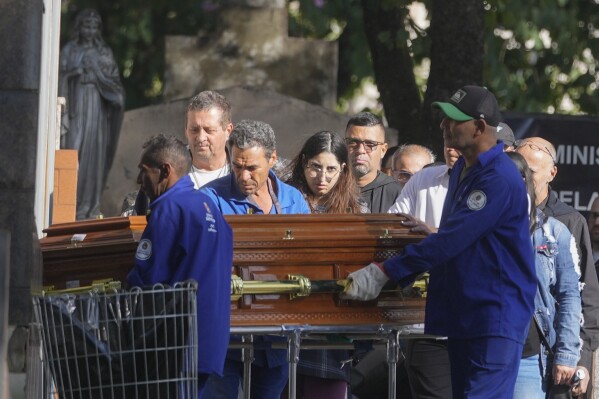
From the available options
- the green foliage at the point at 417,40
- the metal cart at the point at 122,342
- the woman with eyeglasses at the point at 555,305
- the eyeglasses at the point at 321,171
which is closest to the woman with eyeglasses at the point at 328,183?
the eyeglasses at the point at 321,171

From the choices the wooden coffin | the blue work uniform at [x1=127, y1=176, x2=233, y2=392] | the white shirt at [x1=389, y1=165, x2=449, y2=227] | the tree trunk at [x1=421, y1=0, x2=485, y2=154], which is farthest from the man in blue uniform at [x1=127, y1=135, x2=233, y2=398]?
the tree trunk at [x1=421, y1=0, x2=485, y2=154]

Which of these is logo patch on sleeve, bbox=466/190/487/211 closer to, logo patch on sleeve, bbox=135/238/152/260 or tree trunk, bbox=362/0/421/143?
logo patch on sleeve, bbox=135/238/152/260

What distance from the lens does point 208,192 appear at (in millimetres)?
7898

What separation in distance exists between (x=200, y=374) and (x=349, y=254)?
1.17 m

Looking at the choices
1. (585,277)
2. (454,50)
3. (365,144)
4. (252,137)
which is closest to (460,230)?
(252,137)

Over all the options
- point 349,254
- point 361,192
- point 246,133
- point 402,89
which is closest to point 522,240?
point 349,254

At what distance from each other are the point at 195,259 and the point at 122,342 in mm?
505

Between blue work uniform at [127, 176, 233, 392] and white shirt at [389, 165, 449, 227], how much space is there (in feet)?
7.53

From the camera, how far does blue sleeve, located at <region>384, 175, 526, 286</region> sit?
278 inches

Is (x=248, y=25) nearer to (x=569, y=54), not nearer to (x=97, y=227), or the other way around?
(x=569, y=54)

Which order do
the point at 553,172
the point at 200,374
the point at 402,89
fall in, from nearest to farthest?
the point at 200,374
the point at 553,172
the point at 402,89

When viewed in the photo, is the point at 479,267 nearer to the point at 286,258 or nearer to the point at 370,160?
the point at 286,258

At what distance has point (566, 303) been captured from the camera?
834 cm

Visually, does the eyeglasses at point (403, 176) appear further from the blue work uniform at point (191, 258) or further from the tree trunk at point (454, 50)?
the blue work uniform at point (191, 258)
